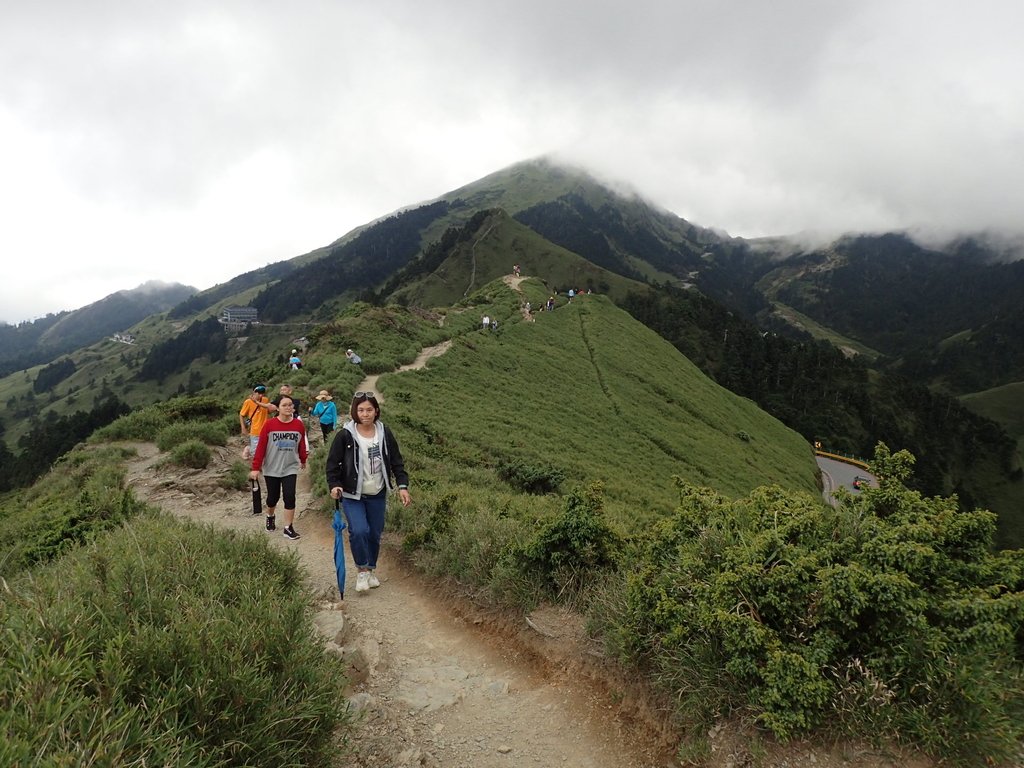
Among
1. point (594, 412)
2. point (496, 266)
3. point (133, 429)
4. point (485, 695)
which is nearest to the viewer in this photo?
point (485, 695)

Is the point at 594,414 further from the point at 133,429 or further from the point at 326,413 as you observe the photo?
the point at 133,429

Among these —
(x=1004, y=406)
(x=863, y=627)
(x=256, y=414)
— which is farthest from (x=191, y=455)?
(x=1004, y=406)

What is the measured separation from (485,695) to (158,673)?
3.05 meters

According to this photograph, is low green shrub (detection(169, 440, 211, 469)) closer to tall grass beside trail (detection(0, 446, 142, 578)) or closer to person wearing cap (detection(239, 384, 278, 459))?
tall grass beside trail (detection(0, 446, 142, 578))

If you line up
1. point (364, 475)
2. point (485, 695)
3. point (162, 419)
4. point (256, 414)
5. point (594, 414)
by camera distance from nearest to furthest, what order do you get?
1. point (485, 695)
2. point (364, 475)
3. point (256, 414)
4. point (162, 419)
5. point (594, 414)

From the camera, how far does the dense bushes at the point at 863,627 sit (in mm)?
2984

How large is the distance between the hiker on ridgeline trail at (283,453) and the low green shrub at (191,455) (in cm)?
559

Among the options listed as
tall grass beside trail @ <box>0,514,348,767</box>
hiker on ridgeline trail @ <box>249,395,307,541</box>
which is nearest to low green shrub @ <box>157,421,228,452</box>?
hiker on ridgeline trail @ <box>249,395,307,541</box>

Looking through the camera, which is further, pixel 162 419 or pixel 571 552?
pixel 162 419

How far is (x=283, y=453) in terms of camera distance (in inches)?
340

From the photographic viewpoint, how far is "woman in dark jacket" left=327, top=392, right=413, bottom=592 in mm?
6285

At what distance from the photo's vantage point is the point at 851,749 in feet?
10.3

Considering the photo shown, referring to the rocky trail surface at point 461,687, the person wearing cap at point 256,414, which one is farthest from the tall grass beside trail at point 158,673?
the person wearing cap at point 256,414

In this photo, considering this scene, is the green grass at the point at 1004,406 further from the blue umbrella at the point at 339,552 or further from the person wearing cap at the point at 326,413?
the blue umbrella at the point at 339,552
